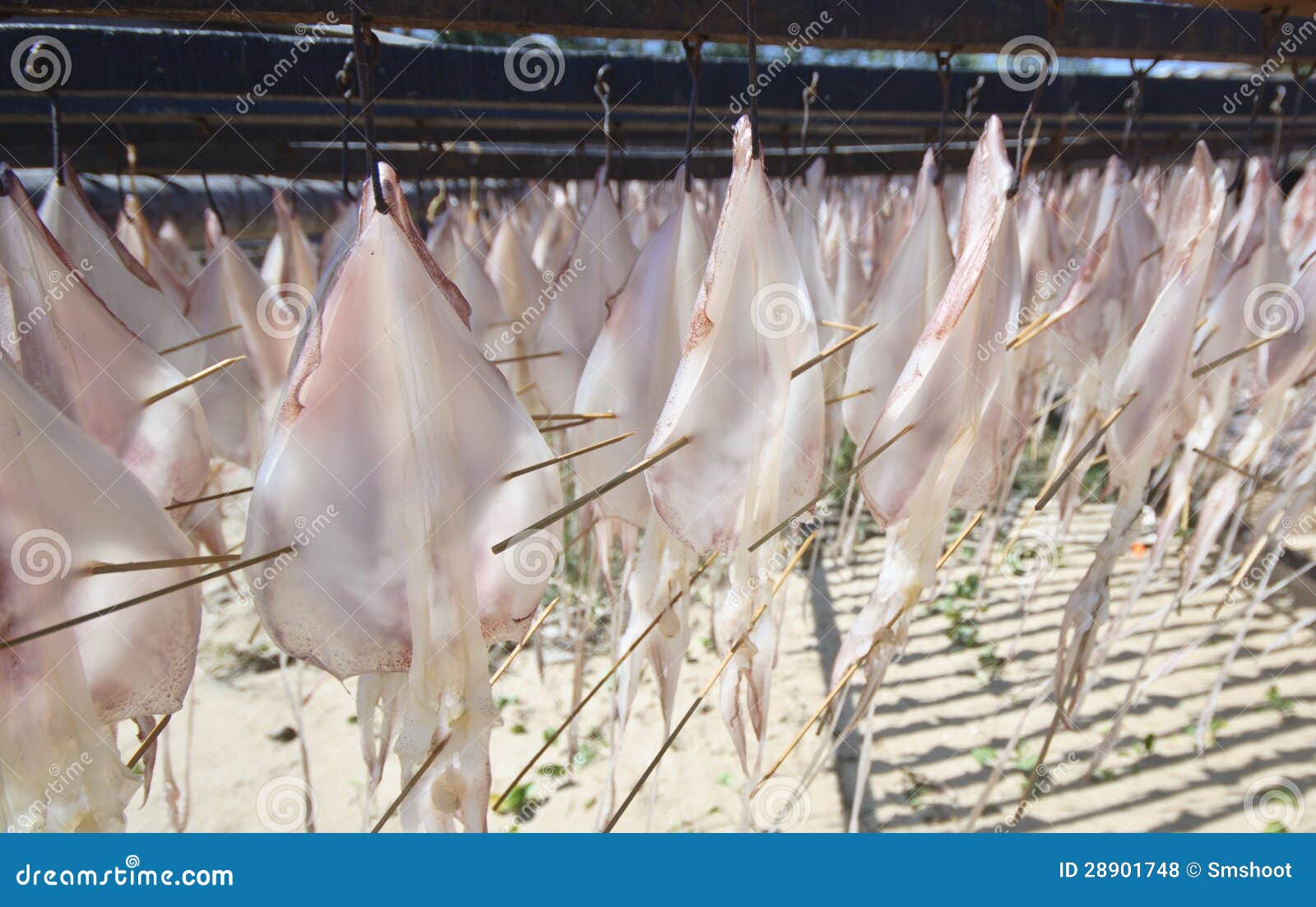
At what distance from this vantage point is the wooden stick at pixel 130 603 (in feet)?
1.63

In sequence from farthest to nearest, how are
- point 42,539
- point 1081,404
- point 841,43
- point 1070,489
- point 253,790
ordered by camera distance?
point 253,790, point 1070,489, point 1081,404, point 841,43, point 42,539

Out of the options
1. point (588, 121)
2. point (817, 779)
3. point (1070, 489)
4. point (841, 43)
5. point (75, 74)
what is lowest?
point (817, 779)

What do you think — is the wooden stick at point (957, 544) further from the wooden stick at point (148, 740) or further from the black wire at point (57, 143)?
the black wire at point (57, 143)

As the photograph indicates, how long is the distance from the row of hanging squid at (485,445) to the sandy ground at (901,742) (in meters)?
1.22

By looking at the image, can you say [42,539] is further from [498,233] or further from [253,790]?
[253,790]

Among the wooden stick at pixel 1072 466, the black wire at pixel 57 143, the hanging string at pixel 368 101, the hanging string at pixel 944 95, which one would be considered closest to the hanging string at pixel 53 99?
the black wire at pixel 57 143

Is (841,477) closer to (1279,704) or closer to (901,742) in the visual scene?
(901,742)

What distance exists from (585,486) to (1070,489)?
1.18 m

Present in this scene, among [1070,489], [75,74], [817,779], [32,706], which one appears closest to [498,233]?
[75,74]

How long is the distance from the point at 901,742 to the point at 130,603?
245 centimetres

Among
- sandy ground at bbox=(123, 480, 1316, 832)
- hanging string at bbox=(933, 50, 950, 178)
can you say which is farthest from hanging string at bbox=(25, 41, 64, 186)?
sandy ground at bbox=(123, 480, 1316, 832)

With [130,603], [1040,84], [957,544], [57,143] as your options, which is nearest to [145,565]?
[130,603]

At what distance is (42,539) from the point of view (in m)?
0.56

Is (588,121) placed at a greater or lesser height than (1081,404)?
greater
